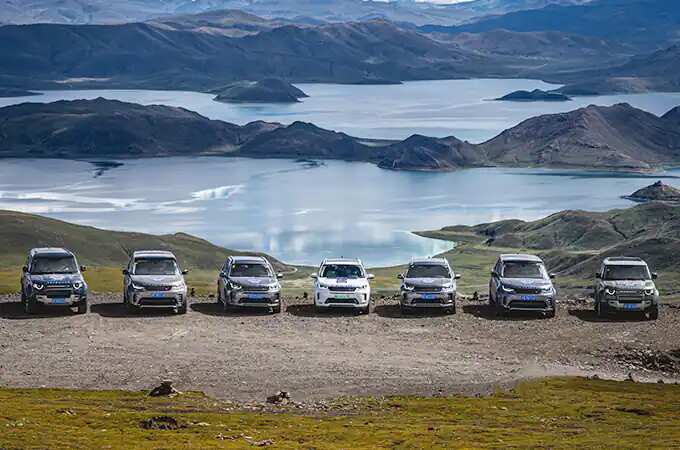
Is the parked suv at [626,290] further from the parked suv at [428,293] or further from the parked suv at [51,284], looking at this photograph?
the parked suv at [51,284]

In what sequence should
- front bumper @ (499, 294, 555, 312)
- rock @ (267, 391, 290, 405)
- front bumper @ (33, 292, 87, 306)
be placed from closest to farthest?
1. rock @ (267, 391, 290, 405)
2. front bumper @ (33, 292, 87, 306)
3. front bumper @ (499, 294, 555, 312)

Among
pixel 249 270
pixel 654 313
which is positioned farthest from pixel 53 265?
pixel 654 313

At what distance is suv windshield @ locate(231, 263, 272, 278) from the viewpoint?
3900cm

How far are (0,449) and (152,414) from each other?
4.54 meters

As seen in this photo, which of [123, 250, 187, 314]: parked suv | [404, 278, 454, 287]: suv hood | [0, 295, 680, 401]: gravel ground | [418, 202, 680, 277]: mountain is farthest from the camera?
[418, 202, 680, 277]: mountain

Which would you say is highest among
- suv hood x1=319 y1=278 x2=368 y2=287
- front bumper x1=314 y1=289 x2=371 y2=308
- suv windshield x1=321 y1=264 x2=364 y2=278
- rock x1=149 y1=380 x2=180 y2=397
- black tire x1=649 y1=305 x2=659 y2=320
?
suv windshield x1=321 y1=264 x2=364 y2=278

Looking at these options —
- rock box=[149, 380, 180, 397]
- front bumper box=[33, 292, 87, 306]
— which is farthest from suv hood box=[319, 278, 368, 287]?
rock box=[149, 380, 180, 397]

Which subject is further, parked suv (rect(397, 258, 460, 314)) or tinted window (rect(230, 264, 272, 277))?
tinted window (rect(230, 264, 272, 277))

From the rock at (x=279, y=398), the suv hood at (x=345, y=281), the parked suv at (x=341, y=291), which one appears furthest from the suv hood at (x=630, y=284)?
the rock at (x=279, y=398)

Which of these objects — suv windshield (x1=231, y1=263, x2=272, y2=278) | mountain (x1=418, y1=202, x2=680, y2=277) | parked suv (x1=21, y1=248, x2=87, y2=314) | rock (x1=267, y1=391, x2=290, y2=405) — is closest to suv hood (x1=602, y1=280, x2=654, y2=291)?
suv windshield (x1=231, y1=263, x2=272, y2=278)

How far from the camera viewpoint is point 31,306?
3716 cm

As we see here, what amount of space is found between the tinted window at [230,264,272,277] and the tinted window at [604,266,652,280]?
436 inches

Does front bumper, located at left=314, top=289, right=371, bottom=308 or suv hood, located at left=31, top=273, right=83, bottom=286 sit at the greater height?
suv hood, located at left=31, top=273, right=83, bottom=286

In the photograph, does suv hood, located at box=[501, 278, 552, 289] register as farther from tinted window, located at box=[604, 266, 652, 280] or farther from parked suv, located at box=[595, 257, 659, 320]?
tinted window, located at box=[604, 266, 652, 280]
